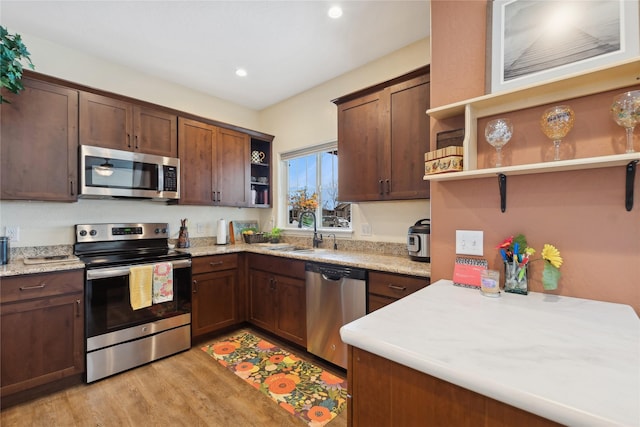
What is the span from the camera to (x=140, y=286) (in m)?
2.28

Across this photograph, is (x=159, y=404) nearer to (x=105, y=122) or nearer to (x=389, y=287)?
(x=389, y=287)

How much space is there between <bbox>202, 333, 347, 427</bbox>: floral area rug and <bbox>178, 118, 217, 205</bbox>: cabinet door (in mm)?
1554

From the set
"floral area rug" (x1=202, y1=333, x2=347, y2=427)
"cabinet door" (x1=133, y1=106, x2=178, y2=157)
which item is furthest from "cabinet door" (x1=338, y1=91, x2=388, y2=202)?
"cabinet door" (x1=133, y1=106, x2=178, y2=157)

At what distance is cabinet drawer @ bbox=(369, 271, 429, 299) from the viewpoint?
1804 millimetres

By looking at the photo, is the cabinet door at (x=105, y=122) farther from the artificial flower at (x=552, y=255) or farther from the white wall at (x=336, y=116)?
the artificial flower at (x=552, y=255)

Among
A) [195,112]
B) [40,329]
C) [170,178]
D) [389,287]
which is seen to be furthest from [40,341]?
[195,112]

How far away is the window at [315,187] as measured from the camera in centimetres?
321

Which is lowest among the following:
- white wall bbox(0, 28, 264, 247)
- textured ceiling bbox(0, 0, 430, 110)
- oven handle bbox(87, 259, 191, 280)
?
oven handle bbox(87, 259, 191, 280)

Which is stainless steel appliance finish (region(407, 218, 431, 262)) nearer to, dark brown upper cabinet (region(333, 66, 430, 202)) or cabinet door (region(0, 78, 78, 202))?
dark brown upper cabinet (region(333, 66, 430, 202))

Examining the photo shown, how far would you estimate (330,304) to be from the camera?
7.48ft

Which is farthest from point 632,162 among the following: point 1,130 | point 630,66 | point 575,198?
point 1,130

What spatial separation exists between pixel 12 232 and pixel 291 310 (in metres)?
2.39

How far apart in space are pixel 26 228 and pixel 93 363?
4.20ft

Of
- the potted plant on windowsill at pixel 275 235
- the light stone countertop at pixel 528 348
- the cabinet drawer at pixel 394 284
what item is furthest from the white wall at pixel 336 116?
the light stone countertop at pixel 528 348
